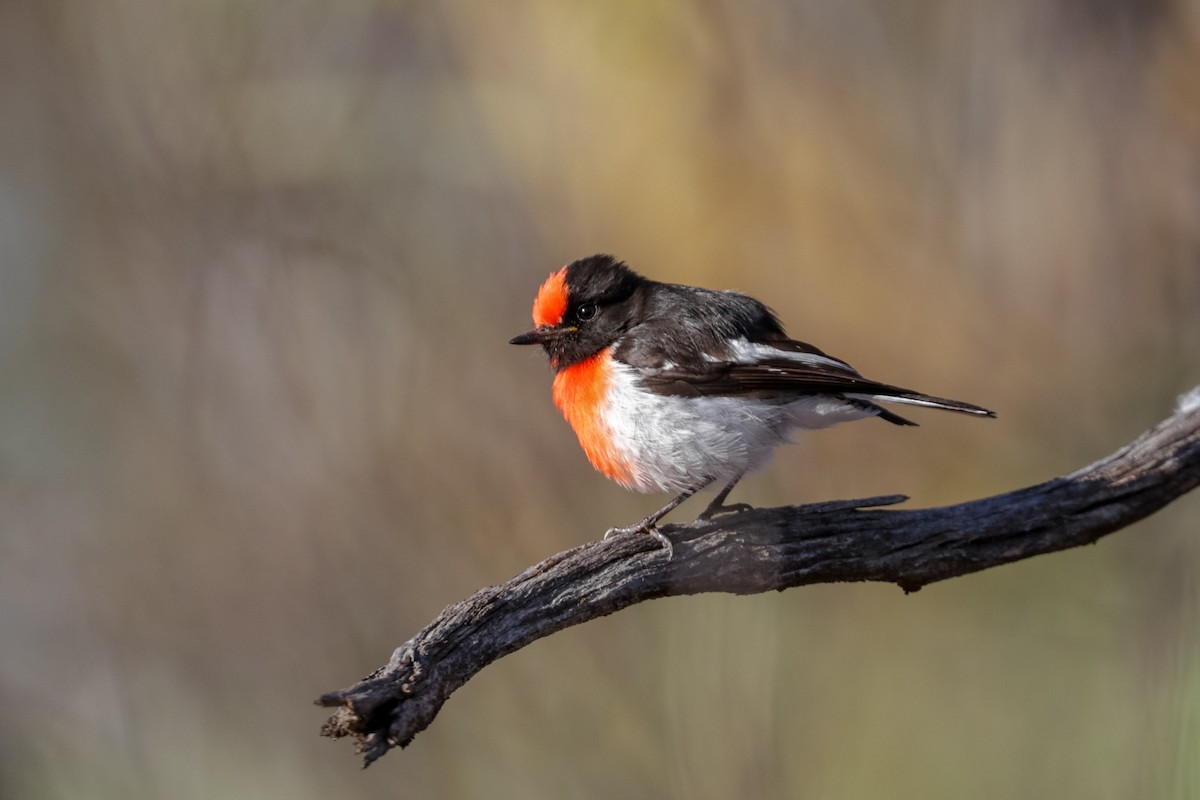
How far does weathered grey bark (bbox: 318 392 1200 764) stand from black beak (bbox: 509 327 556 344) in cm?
92

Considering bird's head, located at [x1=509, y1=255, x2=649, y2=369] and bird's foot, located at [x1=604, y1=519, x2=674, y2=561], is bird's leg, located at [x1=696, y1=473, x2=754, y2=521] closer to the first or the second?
bird's foot, located at [x1=604, y1=519, x2=674, y2=561]

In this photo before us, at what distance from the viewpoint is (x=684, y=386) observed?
3.33 metres

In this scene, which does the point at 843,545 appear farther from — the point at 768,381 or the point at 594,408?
the point at 594,408

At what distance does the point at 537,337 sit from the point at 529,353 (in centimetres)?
112

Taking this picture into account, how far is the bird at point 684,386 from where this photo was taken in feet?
10.8

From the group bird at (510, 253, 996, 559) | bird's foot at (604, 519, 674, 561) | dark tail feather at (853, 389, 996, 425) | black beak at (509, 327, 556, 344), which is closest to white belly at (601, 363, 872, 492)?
bird at (510, 253, 996, 559)

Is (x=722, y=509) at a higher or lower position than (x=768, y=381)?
lower

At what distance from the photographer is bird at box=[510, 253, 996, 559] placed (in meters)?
3.28

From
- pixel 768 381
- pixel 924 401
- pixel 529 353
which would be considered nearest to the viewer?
→ pixel 924 401

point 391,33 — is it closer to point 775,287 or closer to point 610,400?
point 775,287

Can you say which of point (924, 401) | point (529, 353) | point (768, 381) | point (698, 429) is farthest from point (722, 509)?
point (529, 353)

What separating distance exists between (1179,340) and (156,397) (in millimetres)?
4845

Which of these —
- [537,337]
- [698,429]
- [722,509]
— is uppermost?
[537,337]

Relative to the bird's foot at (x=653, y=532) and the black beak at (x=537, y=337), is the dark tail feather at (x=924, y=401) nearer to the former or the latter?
the bird's foot at (x=653, y=532)
